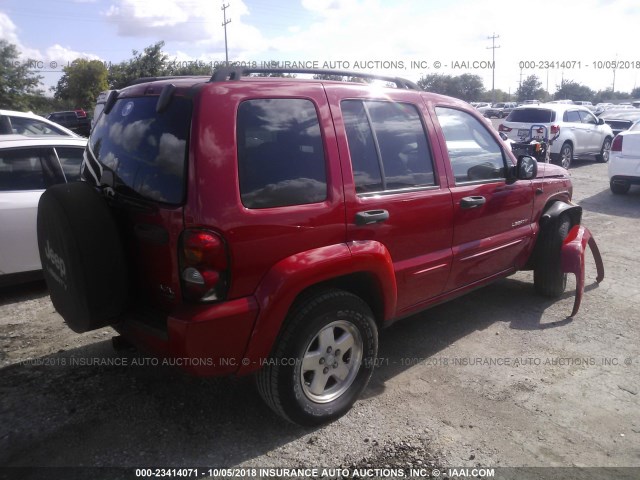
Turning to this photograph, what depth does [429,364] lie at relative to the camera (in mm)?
3828

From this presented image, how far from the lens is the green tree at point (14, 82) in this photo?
32938 millimetres

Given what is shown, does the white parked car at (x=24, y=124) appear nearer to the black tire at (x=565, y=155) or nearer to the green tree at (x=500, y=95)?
the black tire at (x=565, y=155)

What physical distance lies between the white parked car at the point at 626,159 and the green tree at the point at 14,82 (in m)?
Result: 34.0

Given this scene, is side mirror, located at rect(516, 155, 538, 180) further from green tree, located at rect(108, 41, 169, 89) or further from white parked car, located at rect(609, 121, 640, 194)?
green tree, located at rect(108, 41, 169, 89)

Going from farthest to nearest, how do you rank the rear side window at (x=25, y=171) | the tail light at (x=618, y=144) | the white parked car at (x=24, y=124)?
the tail light at (x=618, y=144)
the white parked car at (x=24, y=124)
the rear side window at (x=25, y=171)

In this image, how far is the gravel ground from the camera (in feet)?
9.25

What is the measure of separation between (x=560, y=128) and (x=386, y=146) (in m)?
12.2

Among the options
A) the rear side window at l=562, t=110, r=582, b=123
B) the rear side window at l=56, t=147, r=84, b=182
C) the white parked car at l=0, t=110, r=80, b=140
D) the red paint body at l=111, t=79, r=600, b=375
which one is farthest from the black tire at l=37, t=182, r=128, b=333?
the rear side window at l=562, t=110, r=582, b=123

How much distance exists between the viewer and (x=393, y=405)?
3.31 metres

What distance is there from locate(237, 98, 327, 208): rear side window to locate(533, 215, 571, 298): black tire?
2.84 metres

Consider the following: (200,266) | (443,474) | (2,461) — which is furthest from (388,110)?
(2,461)

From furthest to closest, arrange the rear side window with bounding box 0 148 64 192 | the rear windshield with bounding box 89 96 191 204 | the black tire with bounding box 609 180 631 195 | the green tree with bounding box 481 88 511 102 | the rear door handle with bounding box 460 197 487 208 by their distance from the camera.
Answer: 1. the green tree with bounding box 481 88 511 102
2. the black tire with bounding box 609 180 631 195
3. the rear side window with bounding box 0 148 64 192
4. the rear door handle with bounding box 460 197 487 208
5. the rear windshield with bounding box 89 96 191 204

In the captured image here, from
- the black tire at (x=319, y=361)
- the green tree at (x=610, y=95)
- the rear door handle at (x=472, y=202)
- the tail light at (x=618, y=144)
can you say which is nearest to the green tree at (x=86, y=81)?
the tail light at (x=618, y=144)

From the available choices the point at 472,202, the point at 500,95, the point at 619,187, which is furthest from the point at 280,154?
the point at 500,95
